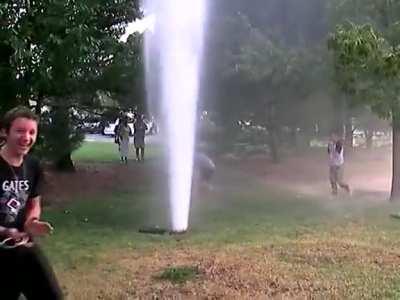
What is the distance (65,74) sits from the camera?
35.3 feet

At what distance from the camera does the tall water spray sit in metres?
10.9

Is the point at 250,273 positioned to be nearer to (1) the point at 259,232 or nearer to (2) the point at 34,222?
(1) the point at 259,232

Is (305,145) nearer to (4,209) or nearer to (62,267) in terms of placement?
(62,267)

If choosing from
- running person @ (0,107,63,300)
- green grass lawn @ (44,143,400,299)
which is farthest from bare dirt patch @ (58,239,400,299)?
running person @ (0,107,63,300)

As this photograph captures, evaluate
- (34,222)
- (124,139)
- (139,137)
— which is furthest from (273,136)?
(34,222)

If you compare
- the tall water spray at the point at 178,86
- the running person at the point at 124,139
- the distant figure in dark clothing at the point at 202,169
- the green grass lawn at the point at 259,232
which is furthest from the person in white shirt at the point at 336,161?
the running person at the point at 124,139

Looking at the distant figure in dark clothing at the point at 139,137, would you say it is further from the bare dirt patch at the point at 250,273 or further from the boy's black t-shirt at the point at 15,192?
the boy's black t-shirt at the point at 15,192

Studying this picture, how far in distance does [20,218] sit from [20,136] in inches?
18.3

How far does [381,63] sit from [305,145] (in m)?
18.1

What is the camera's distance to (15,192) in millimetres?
3963

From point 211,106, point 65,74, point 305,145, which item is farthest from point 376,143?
point 65,74

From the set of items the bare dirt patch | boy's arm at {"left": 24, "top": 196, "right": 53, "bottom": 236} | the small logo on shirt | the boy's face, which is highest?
the boy's face

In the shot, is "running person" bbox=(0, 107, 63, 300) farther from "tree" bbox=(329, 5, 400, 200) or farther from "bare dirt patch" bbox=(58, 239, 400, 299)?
"tree" bbox=(329, 5, 400, 200)

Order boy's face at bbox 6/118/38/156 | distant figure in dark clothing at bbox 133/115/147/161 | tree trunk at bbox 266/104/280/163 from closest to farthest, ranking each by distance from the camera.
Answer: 1. boy's face at bbox 6/118/38/156
2. distant figure in dark clothing at bbox 133/115/147/161
3. tree trunk at bbox 266/104/280/163
